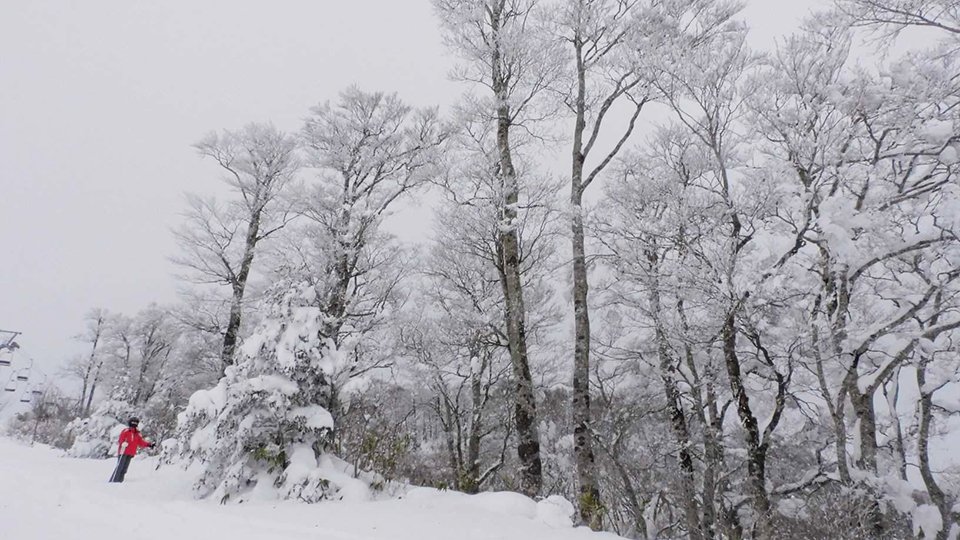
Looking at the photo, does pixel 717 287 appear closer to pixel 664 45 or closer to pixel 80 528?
pixel 664 45

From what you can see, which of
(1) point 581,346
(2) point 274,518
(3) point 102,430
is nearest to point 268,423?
(2) point 274,518

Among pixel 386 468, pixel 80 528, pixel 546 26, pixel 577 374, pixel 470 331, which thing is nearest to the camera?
pixel 80 528

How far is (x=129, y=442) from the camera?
8.41 meters

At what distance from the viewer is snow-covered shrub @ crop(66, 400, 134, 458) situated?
15070 mm

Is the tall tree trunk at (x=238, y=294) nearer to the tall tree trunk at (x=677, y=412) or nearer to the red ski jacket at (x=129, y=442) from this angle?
the red ski jacket at (x=129, y=442)

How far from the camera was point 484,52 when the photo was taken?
864 cm

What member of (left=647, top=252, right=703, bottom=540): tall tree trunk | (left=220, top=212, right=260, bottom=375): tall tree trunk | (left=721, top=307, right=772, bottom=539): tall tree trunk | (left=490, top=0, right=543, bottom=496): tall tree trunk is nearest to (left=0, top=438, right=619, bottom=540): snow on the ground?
(left=490, top=0, right=543, bottom=496): tall tree trunk

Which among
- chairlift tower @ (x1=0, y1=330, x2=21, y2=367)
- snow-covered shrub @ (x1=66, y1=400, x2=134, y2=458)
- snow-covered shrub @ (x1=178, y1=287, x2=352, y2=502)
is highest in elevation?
chairlift tower @ (x1=0, y1=330, x2=21, y2=367)

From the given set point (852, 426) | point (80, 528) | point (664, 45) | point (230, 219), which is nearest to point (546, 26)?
point (664, 45)

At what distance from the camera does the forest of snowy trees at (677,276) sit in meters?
5.86

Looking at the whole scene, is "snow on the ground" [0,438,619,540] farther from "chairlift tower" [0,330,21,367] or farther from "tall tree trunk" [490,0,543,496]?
"chairlift tower" [0,330,21,367]

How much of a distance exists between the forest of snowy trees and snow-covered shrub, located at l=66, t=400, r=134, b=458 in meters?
8.87

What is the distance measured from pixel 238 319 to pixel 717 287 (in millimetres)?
12243

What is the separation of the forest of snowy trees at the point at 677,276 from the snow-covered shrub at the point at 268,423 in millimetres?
31
